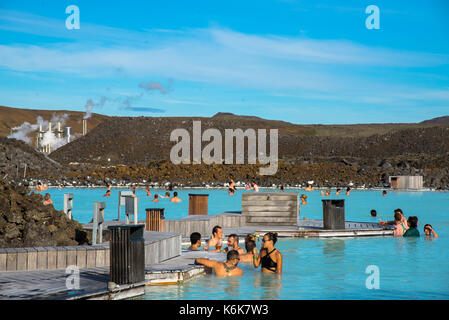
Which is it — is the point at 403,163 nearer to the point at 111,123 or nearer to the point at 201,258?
the point at 201,258

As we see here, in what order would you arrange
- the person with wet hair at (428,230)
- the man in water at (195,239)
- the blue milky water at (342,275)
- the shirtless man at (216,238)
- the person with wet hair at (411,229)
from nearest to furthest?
the blue milky water at (342,275) → the man in water at (195,239) → the shirtless man at (216,238) → the person with wet hair at (411,229) → the person with wet hair at (428,230)

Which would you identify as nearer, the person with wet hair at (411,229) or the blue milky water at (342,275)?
the blue milky water at (342,275)

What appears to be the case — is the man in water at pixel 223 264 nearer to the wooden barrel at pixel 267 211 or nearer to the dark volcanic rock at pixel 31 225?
the dark volcanic rock at pixel 31 225

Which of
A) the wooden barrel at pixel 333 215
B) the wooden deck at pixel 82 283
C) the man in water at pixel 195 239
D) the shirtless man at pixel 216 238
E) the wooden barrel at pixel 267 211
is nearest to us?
the wooden deck at pixel 82 283

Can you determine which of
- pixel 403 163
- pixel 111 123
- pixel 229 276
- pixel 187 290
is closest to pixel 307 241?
pixel 229 276

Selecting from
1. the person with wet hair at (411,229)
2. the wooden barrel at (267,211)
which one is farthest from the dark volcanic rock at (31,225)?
the person with wet hair at (411,229)

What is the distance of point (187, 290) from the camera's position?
918 centimetres

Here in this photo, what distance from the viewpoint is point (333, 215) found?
1669 centimetres

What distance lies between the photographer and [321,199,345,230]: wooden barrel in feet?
54.4

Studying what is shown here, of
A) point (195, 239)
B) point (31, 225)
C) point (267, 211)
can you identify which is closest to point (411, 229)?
point (267, 211)

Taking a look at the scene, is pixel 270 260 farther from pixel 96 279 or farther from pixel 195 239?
pixel 96 279

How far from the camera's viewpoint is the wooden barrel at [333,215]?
1658 cm
